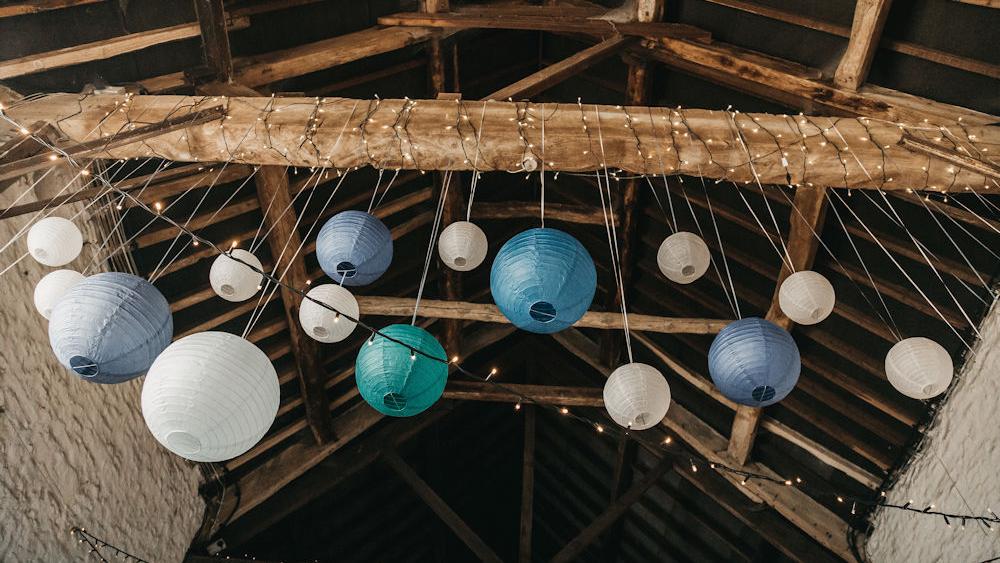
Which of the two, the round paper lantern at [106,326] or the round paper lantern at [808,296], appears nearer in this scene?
the round paper lantern at [106,326]

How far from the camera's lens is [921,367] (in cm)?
289

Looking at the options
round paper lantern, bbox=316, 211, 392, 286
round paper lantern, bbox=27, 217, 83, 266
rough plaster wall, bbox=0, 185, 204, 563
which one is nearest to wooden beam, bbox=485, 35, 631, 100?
round paper lantern, bbox=316, 211, 392, 286

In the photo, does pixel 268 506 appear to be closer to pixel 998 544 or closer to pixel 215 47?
pixel 215 47

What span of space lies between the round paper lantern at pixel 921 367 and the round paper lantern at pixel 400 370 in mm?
1920

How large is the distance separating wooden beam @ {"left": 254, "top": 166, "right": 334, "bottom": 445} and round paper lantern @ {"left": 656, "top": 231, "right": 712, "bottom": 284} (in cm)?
197

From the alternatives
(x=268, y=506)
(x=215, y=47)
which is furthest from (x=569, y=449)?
(x=215, y=47)

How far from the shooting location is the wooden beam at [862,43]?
3.38 metres

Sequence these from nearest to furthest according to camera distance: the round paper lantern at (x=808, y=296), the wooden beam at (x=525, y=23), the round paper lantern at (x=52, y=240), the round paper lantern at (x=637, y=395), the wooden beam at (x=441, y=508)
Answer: the round paper lantern at (x=52, y=240)
the round paper lantern at (x=637, y=395)
the round paper lantern at (x=808, y=296)
the wooden beam at (x=525, y=23)
the wooden beam at (x=441, y=508)

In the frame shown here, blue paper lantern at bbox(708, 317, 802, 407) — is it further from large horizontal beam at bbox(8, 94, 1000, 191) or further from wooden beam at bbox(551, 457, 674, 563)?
wooden beam at bbox(551, 457, 674, 563)

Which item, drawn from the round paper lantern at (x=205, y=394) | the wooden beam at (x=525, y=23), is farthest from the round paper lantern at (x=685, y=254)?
the round paper lantern at (x=205, y=394)

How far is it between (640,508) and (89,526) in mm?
4640

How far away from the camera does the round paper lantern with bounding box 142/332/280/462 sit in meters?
2.06

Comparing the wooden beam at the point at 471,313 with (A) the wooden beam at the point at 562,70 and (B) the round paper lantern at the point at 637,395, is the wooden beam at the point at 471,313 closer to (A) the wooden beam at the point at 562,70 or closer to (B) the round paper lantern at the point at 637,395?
(A) the wooden beam at the point at 562,70

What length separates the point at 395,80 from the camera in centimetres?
486
